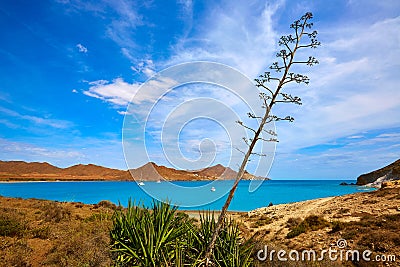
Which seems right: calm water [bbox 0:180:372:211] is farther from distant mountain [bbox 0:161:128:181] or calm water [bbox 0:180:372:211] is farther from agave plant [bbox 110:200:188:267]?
distant mountain [bbox 0:161:128:181]

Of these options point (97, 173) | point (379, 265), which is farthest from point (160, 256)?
point (97, 173)

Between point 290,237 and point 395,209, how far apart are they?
6859 millimetres

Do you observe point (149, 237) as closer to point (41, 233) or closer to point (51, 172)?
point (41, 233)

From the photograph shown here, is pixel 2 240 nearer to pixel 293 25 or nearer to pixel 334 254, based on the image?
pixel 293 25

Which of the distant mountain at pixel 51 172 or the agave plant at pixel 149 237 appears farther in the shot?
the distant mountain at pixel 51 172

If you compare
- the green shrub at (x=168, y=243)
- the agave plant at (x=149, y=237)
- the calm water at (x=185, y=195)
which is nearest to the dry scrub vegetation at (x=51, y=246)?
the calm water at (x=185, y=195)

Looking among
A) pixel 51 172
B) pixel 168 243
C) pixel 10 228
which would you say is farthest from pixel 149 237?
pixel 51 172

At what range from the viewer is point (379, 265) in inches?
340

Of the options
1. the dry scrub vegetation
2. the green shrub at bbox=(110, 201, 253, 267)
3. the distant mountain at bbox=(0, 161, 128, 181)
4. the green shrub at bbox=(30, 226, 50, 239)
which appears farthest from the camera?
the distant mountain at bbox=(0, 161, 128, 181)

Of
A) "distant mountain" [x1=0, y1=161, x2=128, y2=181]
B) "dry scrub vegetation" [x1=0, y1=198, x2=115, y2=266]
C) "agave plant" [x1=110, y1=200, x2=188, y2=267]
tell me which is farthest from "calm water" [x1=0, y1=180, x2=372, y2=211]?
"distant mountain" [x1=0, y1=161, x2=128, y2=181]

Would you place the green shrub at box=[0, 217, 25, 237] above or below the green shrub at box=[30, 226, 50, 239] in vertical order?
above

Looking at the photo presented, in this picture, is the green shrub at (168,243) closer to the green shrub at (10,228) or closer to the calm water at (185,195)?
the calm water at (185,195)

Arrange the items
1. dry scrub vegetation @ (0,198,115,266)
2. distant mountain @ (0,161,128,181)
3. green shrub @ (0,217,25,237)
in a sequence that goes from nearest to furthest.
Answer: dry scrub vegetation @ (0,198,115,266) < green shrub @ (0,217,25,237) < distant mountain @ (0,161,128,181)

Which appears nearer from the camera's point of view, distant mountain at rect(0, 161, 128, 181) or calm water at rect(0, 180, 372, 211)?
calm water at rect(0, 180, 372, 211)
